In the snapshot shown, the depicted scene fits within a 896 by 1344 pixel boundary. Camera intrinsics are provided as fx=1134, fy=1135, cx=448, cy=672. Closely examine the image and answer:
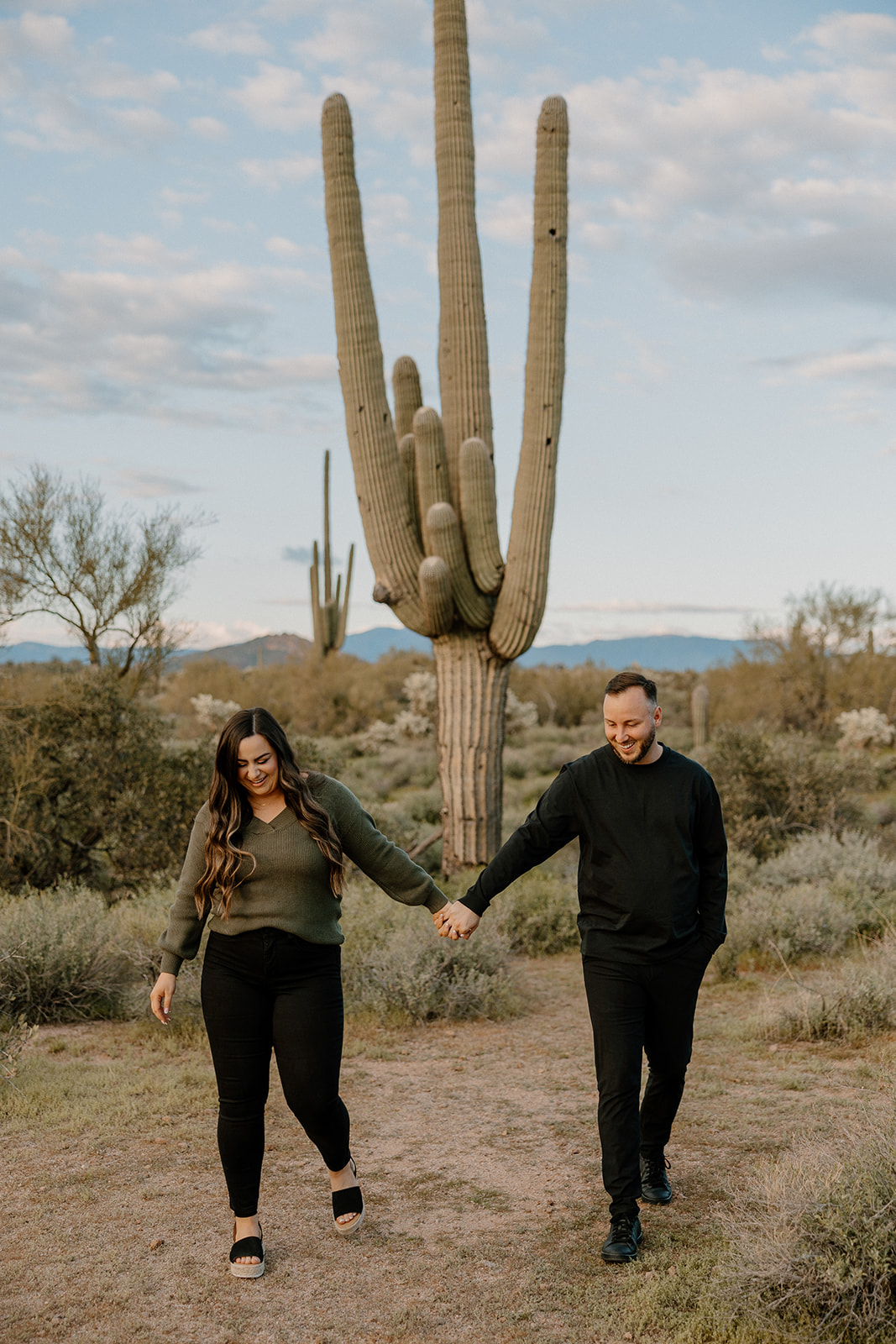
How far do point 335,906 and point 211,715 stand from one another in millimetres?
21409

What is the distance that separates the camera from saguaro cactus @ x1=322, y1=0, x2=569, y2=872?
969cm

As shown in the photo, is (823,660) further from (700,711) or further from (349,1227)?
(349,1227)

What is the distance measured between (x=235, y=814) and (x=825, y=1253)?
7.24ft

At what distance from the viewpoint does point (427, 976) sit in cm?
693

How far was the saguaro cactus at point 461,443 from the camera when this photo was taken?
9.69m

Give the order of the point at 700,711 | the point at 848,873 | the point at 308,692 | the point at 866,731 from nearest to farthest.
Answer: the point at 848,873 → the point at 866,731 → the point at 700,711 → the point at 308,692

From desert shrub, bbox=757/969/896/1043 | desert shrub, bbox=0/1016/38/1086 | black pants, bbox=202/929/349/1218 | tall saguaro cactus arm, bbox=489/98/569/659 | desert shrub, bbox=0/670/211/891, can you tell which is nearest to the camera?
black pants, bbox=202/929/349/1218

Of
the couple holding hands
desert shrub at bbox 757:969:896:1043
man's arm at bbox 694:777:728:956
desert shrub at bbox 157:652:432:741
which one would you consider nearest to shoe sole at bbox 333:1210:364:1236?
the couple holding hands

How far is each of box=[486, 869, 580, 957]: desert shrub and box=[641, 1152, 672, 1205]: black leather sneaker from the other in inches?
159

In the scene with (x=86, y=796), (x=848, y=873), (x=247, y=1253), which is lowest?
(x=247, y=1253)

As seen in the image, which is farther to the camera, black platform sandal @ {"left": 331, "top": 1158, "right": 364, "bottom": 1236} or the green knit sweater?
black platform sandal @ {"left": 331, "top": 1158, "right": 364, "bottom": 1236}

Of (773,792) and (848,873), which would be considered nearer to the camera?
(848,873)

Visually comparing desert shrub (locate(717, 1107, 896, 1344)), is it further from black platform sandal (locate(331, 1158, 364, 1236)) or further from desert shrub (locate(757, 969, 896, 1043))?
desert shrub (locate(757, 969, 896, 1043))

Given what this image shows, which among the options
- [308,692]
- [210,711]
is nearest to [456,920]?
[210,711]
